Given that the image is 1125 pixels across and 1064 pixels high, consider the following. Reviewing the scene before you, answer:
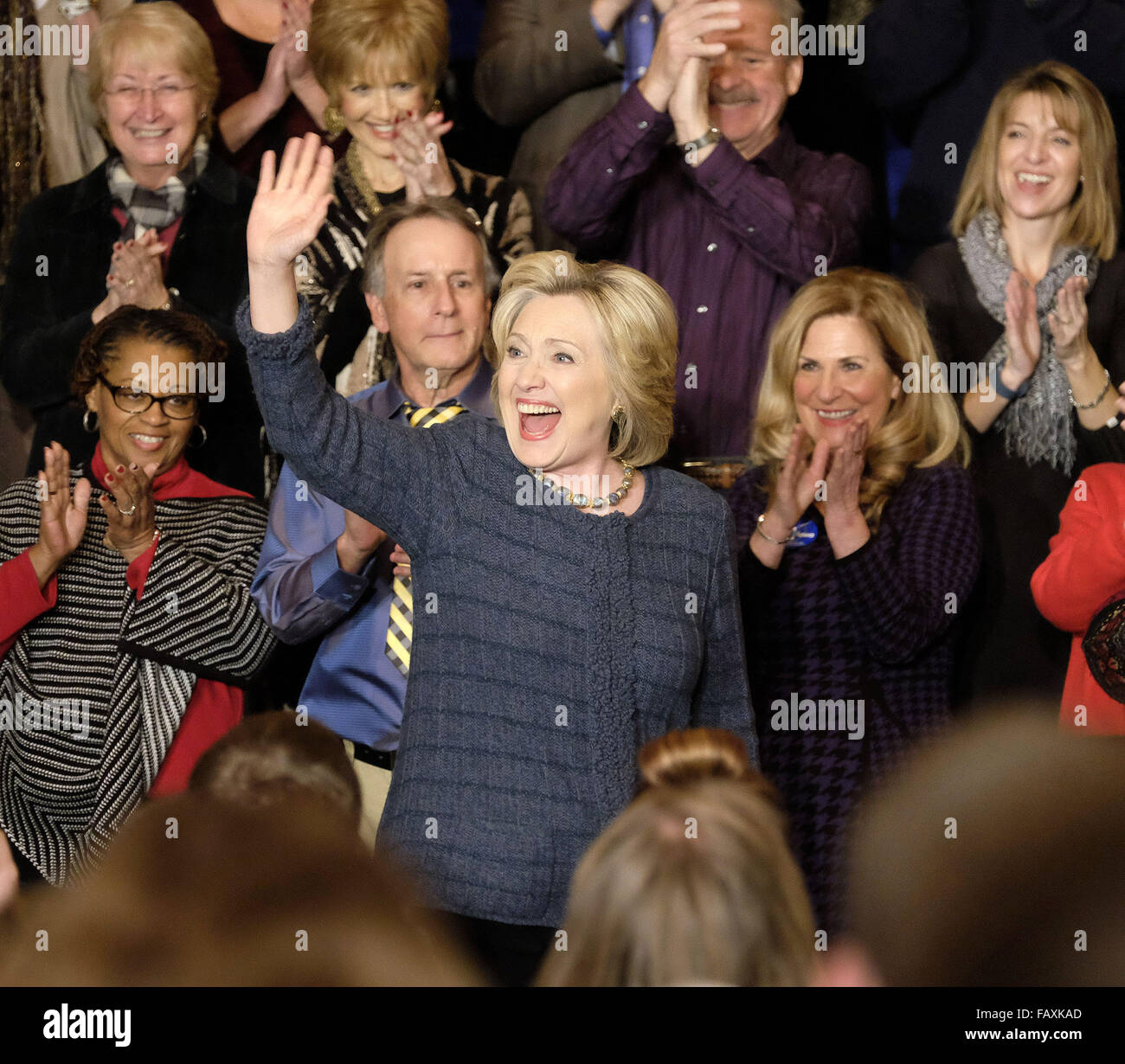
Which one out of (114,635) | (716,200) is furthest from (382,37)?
(114,635)

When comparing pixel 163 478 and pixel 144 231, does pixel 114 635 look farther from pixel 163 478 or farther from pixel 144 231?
pixel 144 231

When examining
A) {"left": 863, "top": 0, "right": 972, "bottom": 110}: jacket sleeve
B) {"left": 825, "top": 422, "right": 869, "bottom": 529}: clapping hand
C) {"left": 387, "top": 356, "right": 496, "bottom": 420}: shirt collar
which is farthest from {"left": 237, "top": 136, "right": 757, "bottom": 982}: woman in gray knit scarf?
{"left": 863, "top": 0, "right": 972, "bottom": 110}: jacket sleeve

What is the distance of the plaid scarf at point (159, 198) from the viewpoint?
12.9ft

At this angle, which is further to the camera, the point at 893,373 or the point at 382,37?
the point at 382,37

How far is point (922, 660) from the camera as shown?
3.27m

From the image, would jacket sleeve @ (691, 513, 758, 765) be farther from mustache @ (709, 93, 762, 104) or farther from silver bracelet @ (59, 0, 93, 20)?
silver bracelet @ (59, 0, 93, 20)

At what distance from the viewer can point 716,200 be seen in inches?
143

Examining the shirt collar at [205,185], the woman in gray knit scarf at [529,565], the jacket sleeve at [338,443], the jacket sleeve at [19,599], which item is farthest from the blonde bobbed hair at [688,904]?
the shirt collar at [205,185]

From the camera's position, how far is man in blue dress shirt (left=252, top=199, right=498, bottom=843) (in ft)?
10.5

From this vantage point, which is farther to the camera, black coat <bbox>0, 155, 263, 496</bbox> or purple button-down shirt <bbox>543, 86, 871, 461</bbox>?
black coat <bbox>0, 155, 263, 496</bbox>

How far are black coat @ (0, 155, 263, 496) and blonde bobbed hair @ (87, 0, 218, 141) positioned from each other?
0.67ft

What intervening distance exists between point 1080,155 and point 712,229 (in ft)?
2.78

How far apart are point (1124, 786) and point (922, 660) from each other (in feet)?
7.33
